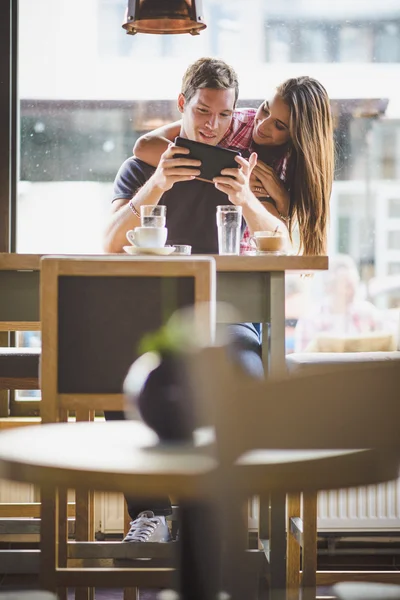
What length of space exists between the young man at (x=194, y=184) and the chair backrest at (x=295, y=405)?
83.5 inches

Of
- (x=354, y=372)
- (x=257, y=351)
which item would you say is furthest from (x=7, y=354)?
(x=354, y=372)

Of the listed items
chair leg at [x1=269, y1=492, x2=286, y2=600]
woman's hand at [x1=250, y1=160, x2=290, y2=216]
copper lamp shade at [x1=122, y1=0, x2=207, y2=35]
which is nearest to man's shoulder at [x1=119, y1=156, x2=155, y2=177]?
woman's hand at [x1=250, y1=160, x2=290, y2=216]

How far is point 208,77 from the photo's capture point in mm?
3299

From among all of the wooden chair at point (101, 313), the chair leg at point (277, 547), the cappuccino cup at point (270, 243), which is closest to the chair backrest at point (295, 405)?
the wooden chair at point (101, 313)

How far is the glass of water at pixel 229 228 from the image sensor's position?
2359 mm

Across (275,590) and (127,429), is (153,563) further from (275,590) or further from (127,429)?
(127,429)

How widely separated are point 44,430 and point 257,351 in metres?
1.24

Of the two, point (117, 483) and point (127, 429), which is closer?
point (117, 483)

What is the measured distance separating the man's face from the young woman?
→ 37 millimetres

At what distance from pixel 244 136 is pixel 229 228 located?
111 centimetres

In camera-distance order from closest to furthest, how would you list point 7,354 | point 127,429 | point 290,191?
point 127,429 → point 7,354 → point 290,191

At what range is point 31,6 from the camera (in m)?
3.38

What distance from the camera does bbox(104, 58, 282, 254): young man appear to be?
294cm

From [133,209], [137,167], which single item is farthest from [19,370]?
[137,167]
